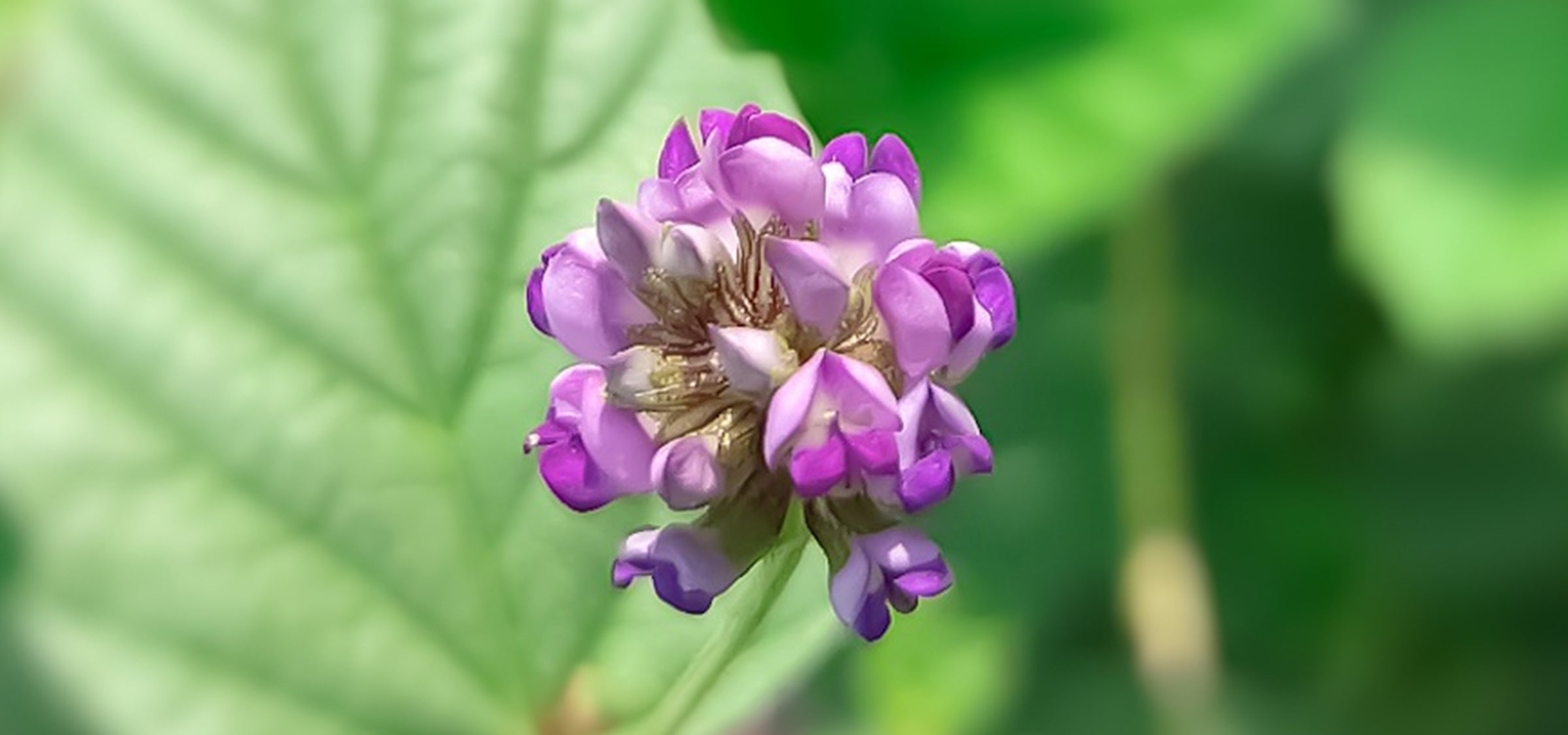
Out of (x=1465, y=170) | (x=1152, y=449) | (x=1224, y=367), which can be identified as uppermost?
(x=1465, y=170)

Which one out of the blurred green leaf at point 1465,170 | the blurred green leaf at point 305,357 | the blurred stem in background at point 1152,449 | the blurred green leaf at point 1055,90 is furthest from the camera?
the blurred stem in background at point 1152,449

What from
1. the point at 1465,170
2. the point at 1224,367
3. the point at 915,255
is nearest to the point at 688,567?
the point at 915,255

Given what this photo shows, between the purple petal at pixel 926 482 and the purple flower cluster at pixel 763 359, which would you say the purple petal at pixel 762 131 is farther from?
the purple petal at pixel 926 482

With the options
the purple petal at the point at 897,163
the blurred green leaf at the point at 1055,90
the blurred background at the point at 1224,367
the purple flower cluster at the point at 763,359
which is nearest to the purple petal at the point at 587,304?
the purple flower cluster at the point at 763,359

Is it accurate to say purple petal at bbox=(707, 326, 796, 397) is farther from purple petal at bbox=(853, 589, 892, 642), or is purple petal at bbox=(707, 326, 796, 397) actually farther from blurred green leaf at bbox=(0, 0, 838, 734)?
blurred green leaf at bbox=(0, 0, 838, 734)

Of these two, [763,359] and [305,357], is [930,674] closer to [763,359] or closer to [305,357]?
[305,357]

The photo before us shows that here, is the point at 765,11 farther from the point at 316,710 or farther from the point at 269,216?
the point at 316,710

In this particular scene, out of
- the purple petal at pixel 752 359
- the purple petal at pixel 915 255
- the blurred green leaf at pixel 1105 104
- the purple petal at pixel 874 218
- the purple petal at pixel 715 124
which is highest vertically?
the purple petal at pixel 715 124
